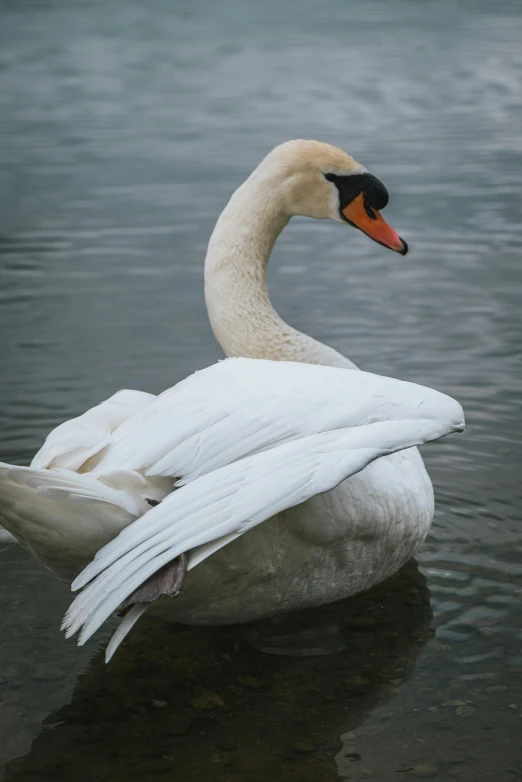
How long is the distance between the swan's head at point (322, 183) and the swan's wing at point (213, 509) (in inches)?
81.4

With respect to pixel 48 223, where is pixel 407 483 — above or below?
above

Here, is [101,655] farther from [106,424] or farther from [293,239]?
[293,239]

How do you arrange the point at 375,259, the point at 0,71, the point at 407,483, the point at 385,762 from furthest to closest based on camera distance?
the point at 0,71, the point at 375,259, the point at 407,483, the point at 385,762

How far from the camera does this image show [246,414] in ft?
11.4

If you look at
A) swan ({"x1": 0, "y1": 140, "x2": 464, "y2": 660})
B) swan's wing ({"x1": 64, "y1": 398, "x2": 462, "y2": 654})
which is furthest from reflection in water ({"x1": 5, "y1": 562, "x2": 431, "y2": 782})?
swan's wing ({"x1": 64, "y1": 398, "x2": 462, "y2": 654})

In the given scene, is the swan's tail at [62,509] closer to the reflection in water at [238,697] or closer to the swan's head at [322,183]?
the reflection in water at [238,697]

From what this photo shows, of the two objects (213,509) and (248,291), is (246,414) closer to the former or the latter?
(213,509)

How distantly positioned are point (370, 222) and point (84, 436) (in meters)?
2.05

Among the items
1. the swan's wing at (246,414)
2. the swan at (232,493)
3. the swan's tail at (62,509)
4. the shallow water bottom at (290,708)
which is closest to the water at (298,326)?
the shallow water bottom at (290,708)

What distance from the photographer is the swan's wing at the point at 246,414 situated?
3.38 m

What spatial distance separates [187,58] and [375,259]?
1742cm

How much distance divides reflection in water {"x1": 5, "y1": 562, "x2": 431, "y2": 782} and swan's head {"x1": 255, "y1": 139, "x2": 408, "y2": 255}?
1612 millimetres

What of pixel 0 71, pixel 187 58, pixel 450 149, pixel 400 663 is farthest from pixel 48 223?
pixel 187 58

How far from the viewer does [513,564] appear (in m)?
4.68
